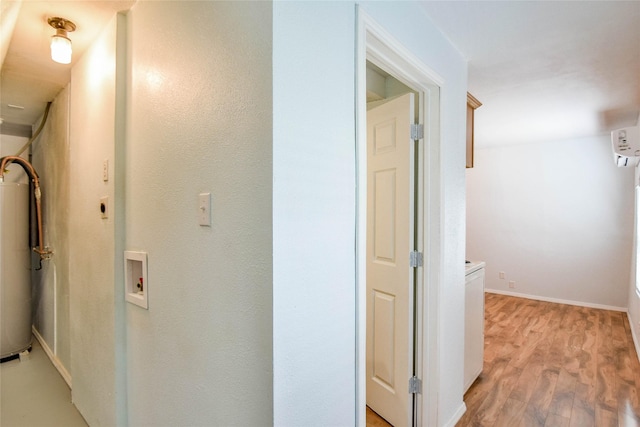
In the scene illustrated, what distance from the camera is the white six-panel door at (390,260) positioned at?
5.72 feet

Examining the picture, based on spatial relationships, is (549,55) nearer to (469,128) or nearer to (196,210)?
(469,128)

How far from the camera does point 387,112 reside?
6.06ft

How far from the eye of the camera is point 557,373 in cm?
248

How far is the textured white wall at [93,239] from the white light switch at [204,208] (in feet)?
2.51

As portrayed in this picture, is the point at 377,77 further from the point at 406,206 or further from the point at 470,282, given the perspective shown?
the point at 470,282

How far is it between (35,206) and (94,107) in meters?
2.04

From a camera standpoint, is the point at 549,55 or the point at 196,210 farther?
the point at 549,55

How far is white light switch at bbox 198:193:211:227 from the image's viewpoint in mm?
979

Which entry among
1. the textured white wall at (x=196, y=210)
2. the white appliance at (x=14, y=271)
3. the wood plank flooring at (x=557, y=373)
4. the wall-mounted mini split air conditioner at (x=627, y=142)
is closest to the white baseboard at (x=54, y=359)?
the white appliance at (x=14, y=271)

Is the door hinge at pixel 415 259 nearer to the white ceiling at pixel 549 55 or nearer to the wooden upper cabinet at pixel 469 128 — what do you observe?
Result: the wooden upper cabinet at pixel 469 128

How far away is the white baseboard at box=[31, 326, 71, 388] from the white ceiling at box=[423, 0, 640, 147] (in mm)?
3446

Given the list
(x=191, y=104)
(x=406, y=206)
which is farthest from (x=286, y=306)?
(x=406, y=206)

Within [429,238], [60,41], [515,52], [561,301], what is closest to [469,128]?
[515,52]

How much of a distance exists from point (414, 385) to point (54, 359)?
9.76 ft
